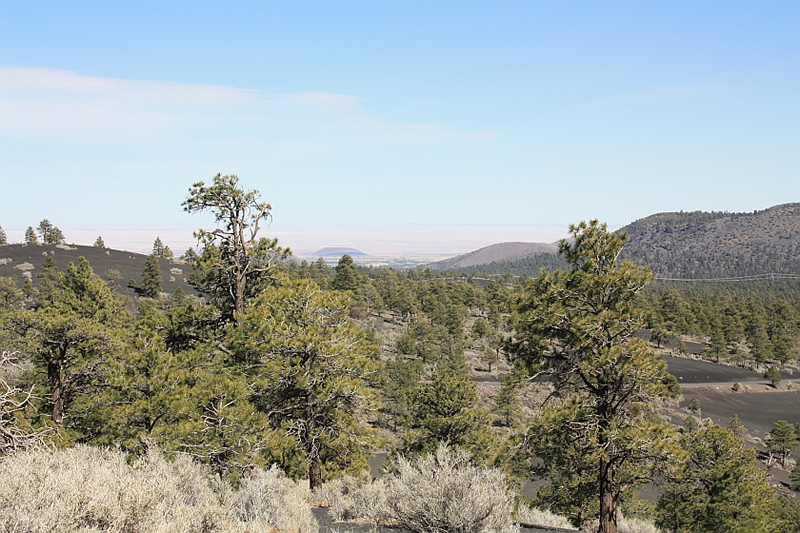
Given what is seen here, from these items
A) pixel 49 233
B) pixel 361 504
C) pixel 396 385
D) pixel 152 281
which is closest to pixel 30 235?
pixel 49 233

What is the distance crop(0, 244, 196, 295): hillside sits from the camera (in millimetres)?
75062

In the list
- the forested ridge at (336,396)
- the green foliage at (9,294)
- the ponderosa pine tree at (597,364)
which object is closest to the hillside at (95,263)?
the green foliage at (9,294)

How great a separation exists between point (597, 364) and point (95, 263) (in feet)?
295

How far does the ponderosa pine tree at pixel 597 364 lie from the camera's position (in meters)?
11.7

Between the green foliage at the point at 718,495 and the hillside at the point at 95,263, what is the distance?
6636 cm

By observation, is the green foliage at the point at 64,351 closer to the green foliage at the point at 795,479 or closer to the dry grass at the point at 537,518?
the dry grass at the point at 537,518

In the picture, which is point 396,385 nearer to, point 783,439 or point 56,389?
point 783,439

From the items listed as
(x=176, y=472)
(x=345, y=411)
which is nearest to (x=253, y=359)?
(x=345, y=411)

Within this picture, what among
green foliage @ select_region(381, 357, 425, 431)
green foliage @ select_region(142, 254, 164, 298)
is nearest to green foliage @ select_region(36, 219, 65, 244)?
green foliage @ select_region(142, 254, 164, 298)

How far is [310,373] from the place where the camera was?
14.4 meters

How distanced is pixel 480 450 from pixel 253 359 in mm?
10595

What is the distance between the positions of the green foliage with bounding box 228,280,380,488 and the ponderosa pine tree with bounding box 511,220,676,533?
4746 millimetres

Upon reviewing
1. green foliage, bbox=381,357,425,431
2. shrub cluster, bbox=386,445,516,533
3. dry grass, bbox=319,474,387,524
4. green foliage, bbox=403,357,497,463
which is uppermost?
shrub cluster, bbox=386,445,516,533

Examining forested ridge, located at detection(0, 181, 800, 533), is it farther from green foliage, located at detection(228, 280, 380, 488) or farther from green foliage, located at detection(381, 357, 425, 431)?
green foliage, located at detection(381, 357, 425, 431)
